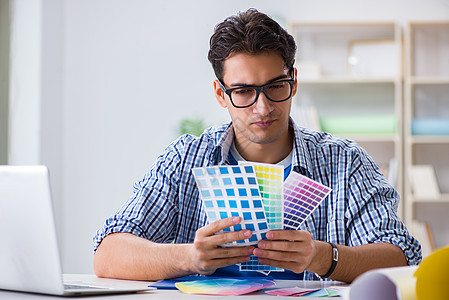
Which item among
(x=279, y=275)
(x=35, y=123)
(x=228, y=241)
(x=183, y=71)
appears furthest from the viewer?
(x=183, y=71)

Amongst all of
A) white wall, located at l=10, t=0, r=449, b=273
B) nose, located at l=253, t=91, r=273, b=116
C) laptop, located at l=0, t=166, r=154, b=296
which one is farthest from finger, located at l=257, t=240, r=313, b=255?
white wall, located at l=10, t=0, r=449, b=273

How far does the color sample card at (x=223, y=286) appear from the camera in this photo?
46.9 inches

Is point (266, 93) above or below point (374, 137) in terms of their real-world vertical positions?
above

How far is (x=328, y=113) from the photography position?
3.91 metres

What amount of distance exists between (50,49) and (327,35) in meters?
1.82

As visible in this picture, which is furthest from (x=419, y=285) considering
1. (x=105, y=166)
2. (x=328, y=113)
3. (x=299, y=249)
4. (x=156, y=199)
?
(x=105, y=166)

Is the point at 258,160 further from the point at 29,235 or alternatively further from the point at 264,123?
the point at 29,235

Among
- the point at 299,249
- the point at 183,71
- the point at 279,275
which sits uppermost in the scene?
the point at 183,71

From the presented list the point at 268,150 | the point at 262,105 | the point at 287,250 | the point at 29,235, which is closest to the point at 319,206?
the point at 268,150

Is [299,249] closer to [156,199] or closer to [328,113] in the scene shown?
[156,199]

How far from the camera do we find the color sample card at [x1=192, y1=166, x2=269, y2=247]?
1.17 meters

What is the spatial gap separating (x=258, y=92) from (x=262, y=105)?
4 centimetres

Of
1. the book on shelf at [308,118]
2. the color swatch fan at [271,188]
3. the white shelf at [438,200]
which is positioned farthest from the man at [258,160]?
the white shelf at [438,200]

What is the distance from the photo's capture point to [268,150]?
1777mm
